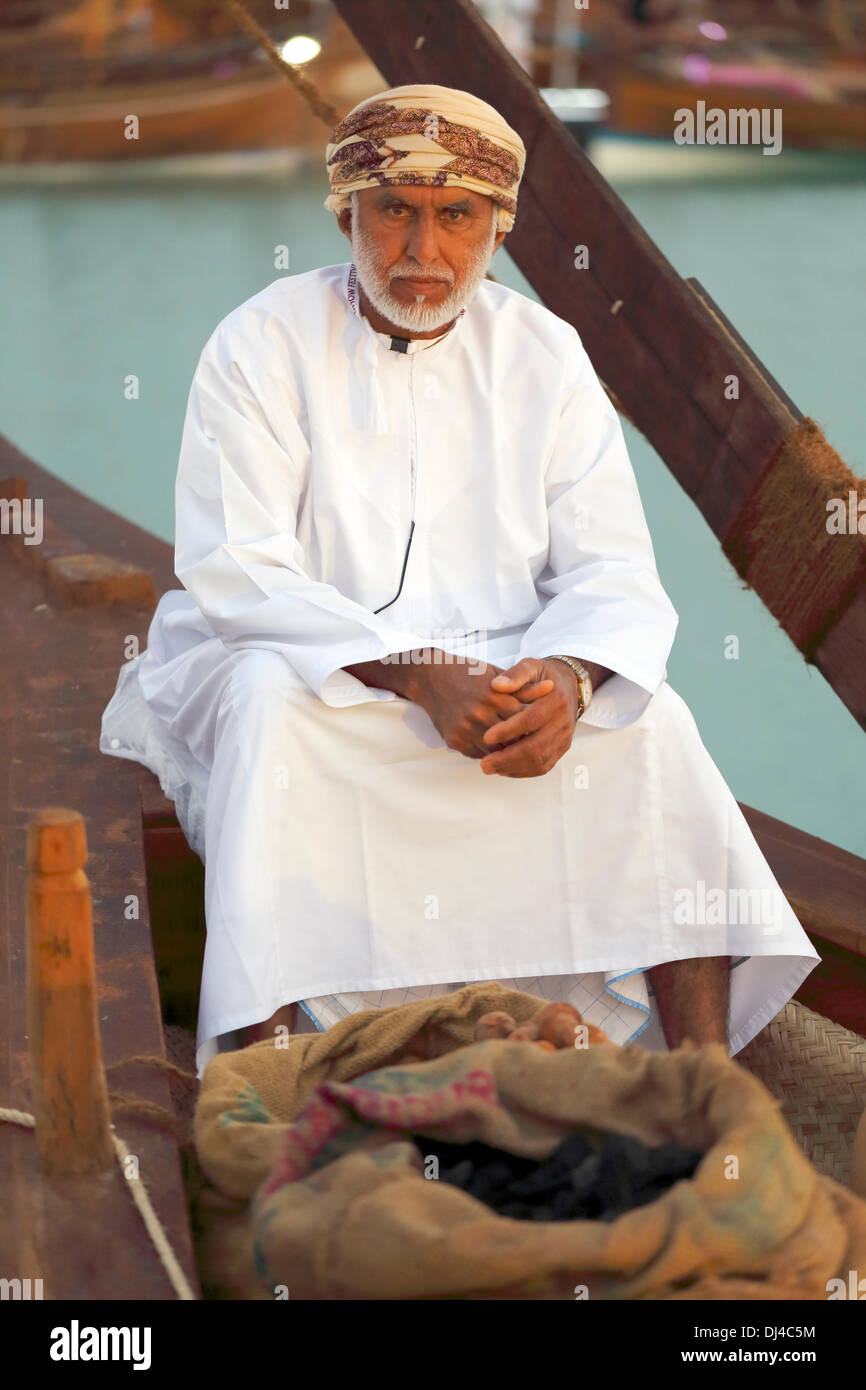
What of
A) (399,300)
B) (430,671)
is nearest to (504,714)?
Answer: (430,671)

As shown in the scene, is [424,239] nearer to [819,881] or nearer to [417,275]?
[417,275]

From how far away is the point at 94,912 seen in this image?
2.39m

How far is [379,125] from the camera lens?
2.68 metres

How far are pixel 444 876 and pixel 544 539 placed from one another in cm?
68

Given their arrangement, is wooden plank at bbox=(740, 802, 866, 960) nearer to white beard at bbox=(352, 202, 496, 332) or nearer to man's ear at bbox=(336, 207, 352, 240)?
white beard at bbox=(352, 202, 496, 332)

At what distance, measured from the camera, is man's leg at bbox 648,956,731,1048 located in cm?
250

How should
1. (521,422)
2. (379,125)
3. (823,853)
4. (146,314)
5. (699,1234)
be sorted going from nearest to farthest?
(699,1234) < (379,125) < (521,422) < (823,853) < (146,314)

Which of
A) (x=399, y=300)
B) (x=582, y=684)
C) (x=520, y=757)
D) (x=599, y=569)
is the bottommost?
(x=520, y=757)

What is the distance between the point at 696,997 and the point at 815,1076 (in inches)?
17.1

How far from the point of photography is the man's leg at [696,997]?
2.50 m

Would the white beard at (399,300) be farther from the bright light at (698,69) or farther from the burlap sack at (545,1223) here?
the bright light at (698,69)

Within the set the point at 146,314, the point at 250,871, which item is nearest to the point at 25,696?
the point at 250,871

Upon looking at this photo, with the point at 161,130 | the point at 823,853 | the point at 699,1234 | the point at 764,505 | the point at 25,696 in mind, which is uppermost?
the point at 161,130

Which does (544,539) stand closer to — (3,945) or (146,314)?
(3,945)
